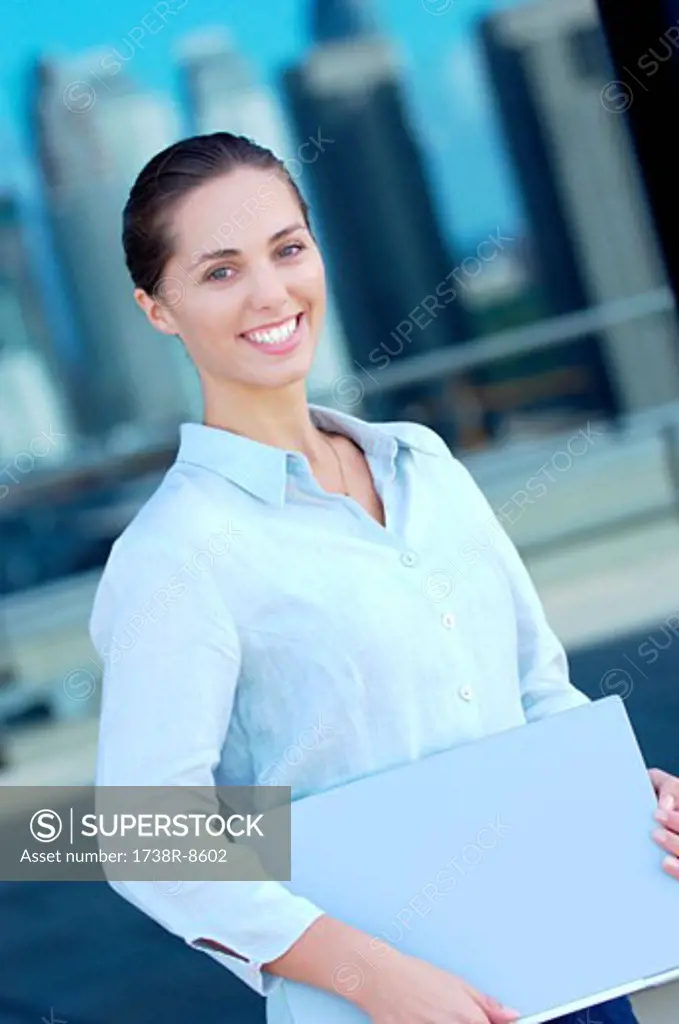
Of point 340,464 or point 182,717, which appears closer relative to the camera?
point 182,717

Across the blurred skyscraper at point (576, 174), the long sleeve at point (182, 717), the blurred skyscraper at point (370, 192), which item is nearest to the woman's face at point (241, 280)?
the long sleeve at point (182, 717)

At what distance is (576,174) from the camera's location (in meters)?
6.33

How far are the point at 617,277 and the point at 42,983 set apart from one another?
342 centimetres

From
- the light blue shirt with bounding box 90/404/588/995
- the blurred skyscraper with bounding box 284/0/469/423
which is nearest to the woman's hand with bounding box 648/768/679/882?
the light blue shirt with bounding box 90/404/588/995

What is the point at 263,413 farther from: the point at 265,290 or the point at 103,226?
the point at 103,226

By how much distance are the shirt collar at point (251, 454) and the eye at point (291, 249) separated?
6.0 inches

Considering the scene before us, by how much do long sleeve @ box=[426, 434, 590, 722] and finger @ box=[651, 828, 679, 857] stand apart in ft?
0.69

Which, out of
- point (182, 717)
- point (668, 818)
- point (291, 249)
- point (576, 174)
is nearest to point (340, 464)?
point (291, 249)

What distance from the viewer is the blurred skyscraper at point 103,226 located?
5.89 m

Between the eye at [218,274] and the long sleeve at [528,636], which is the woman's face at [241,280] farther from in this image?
the long sleeve at [528,636]

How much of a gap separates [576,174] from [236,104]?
1.24 m

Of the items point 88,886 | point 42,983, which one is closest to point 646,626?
point 88,886

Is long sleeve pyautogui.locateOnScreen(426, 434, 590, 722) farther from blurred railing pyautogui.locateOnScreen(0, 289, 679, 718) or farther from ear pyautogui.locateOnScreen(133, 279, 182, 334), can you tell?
blurred railing pyautogui.locateOnScreen(0, 289, 679, 718)

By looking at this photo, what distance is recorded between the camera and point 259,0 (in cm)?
613
